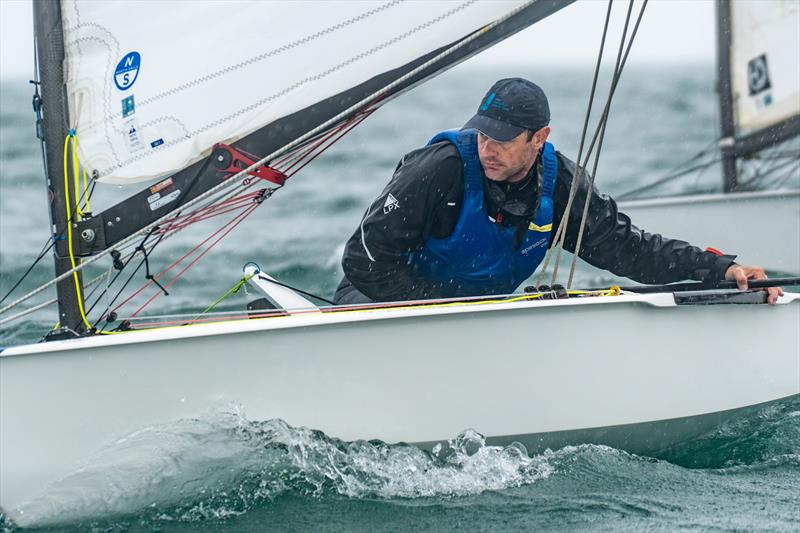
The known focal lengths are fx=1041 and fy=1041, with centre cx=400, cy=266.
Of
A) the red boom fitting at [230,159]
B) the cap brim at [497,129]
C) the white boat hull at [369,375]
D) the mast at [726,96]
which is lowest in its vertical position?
the white boat hull at [369,375]

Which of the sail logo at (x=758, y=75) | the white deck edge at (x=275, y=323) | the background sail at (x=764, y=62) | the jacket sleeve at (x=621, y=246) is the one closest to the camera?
the white deck edge at (x=275, y=323)

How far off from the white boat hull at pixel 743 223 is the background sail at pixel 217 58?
13.1 ft

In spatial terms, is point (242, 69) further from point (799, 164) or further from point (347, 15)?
point (799, 164)

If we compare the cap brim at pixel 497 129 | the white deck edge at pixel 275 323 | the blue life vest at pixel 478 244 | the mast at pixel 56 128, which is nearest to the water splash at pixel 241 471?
the white deck edge at pixel 275 323

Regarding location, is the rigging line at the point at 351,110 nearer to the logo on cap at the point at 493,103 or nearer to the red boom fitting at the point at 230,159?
the red boom fitting at the point at 230,159

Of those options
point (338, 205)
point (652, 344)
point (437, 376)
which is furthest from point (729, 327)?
point (338, 205)

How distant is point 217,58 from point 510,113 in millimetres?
755

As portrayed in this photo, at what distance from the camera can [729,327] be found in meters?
2.66

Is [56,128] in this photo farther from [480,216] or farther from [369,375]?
[480,216]

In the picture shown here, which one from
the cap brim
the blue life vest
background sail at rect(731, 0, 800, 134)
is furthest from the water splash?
background sail at rect(731, 0, 800, 134)

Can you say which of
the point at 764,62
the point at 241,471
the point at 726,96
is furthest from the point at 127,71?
the point at 726,96

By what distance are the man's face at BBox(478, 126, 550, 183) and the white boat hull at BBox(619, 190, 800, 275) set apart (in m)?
3.59

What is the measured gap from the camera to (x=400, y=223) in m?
2.70

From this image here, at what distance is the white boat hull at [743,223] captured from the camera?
19.6 ft
